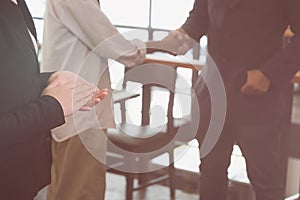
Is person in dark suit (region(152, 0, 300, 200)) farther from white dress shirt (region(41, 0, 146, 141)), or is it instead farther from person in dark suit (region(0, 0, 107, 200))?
person in dark suit (region(0, 0, 107, 200))

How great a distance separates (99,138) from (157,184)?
0.26 metres

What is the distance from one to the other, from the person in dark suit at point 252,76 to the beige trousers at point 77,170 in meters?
0.42

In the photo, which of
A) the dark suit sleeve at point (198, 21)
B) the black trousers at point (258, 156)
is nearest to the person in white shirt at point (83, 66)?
the dark suit sleeve at point (198, 21)

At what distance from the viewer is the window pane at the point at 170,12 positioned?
5.43ft

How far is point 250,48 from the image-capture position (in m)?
1.56

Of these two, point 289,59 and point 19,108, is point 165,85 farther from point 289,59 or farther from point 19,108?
point 19,108

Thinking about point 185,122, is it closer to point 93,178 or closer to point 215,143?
point 215,143

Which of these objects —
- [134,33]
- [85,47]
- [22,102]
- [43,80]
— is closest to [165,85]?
[134,33]

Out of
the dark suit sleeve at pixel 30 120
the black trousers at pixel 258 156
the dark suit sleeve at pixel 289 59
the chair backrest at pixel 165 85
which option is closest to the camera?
the dark suit sleeve at pixel 30 120

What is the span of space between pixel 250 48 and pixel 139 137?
19.7 inches

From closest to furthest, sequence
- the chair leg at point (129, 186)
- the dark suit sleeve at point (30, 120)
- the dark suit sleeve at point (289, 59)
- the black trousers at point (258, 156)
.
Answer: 1. the dark suit sleeve at point (30, 120)
2. the dark suit sleeve at point (289, 59)
3. the black trousers at point (258, 156)
4. the chair leg at point (129, 186)

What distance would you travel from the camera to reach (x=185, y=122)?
1.73 metres

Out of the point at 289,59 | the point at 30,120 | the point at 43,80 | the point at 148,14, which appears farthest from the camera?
the point at 148,14

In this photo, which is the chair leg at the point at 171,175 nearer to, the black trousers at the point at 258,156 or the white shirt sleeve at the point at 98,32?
the black trousers at the point at 258,156
